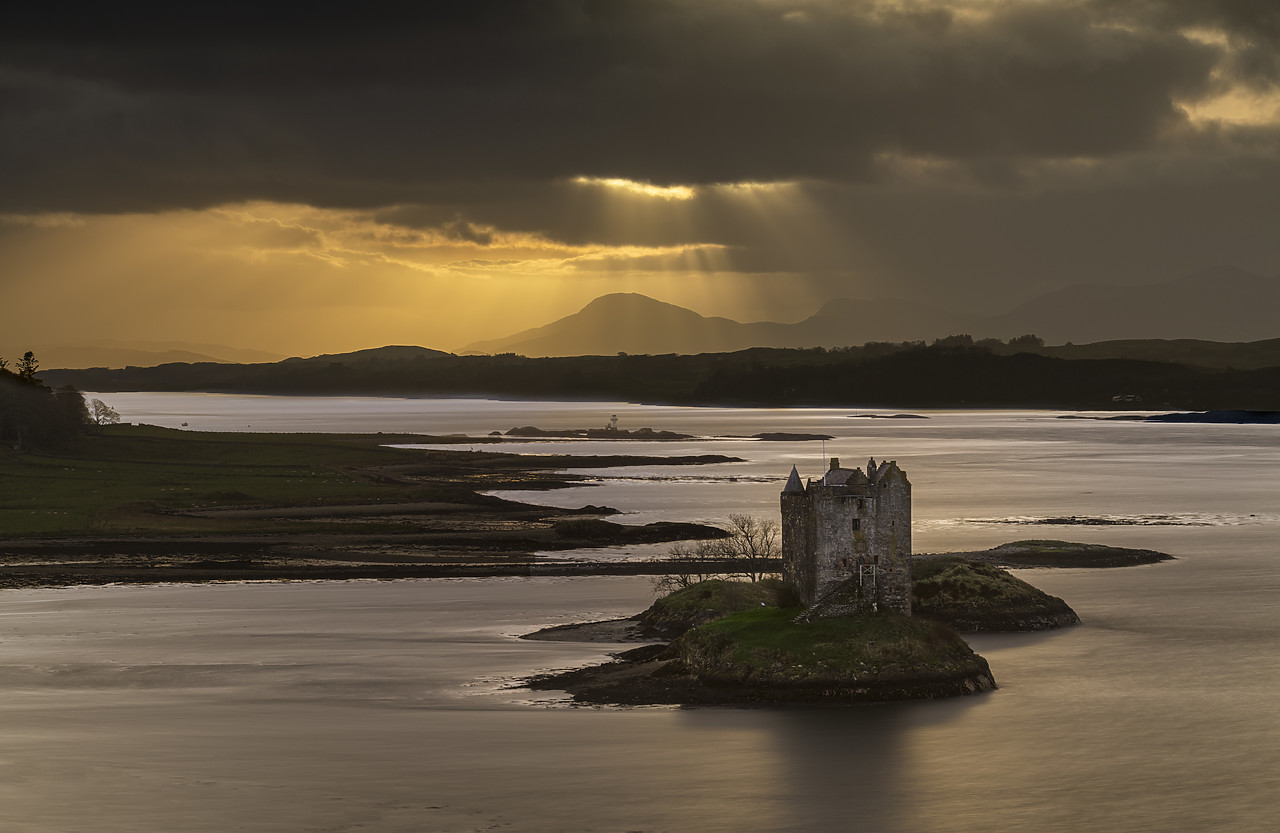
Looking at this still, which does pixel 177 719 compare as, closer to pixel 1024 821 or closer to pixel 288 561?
pixel 1024 821

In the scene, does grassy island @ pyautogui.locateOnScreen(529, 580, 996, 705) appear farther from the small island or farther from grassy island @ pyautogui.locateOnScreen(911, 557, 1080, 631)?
grassy island @ pyautogui.locateOnScreen(911, 557, 1080, 631)

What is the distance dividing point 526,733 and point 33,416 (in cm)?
13696

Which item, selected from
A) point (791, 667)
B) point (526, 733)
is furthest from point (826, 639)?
point (526, 733)

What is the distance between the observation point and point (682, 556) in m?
104

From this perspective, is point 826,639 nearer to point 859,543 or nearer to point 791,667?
point 791,667

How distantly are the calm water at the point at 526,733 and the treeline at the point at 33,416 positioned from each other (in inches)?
3579

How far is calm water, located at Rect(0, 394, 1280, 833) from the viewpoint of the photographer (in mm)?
50031

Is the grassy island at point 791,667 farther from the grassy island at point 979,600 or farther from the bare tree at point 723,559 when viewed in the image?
the bare tree at point 723,559

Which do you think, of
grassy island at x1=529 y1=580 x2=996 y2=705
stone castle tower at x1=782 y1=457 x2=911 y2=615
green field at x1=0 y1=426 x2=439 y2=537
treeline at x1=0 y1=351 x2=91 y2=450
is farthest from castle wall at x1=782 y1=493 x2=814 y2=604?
treeline at x1=0 y1=351 x2=91 y2=450

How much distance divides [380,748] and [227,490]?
94.5 m

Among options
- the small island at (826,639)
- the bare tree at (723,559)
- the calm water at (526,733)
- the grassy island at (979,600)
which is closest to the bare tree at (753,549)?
the bare tree at (723,559)

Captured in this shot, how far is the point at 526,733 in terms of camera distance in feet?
183

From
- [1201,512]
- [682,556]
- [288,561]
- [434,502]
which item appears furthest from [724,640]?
[1201,512]

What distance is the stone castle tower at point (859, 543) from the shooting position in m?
60.8
